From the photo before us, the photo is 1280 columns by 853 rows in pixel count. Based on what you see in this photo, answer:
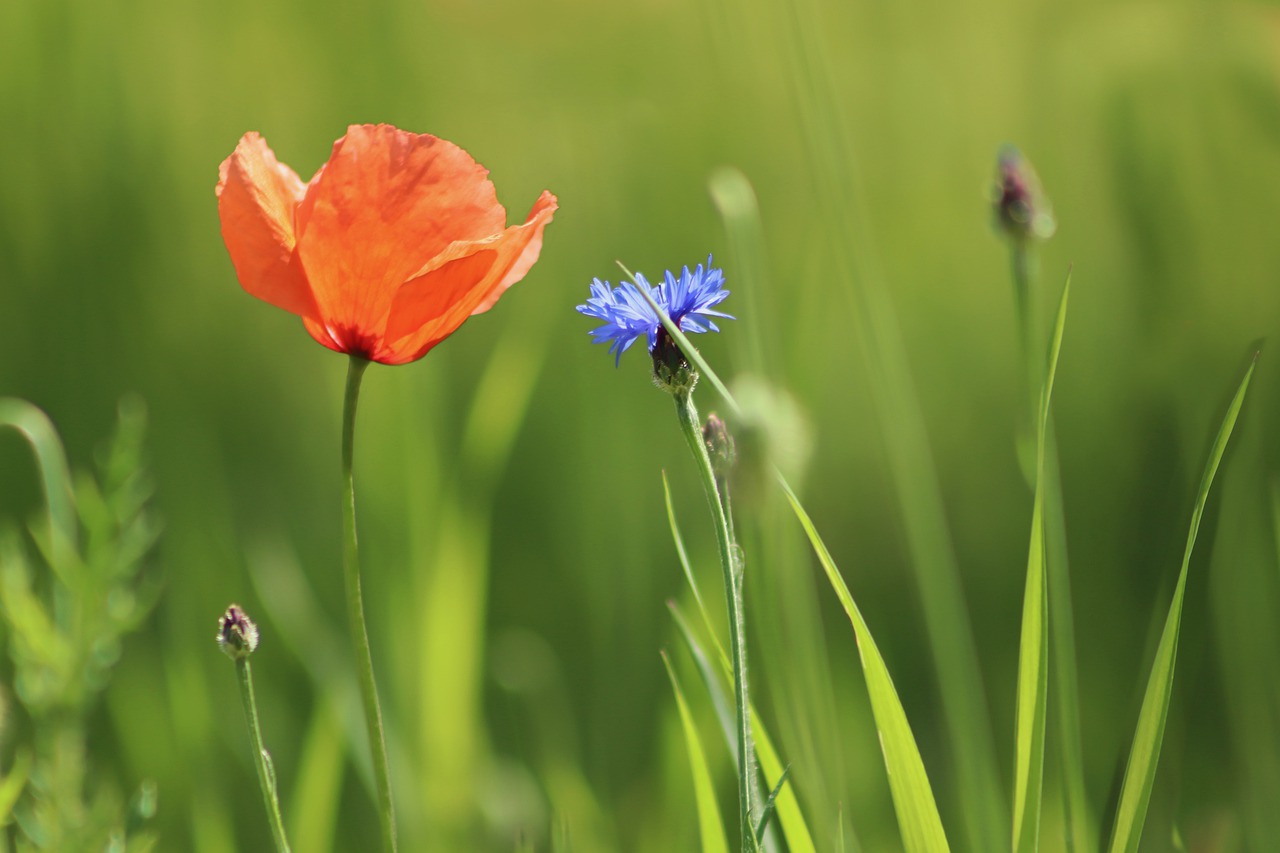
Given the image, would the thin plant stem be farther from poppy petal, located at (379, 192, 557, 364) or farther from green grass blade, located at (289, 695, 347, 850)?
green grass blade, located at (289, 695, 347, 850)

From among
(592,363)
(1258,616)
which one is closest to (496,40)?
(592,363)

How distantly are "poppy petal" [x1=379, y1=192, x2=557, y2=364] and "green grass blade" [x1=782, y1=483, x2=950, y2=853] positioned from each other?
0.46 ft

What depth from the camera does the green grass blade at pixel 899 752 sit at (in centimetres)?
38

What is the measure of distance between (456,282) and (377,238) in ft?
0.12

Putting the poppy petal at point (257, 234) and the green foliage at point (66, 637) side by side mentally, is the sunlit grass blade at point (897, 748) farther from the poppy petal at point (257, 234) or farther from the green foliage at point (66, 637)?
the green foliage at point (66, 637)

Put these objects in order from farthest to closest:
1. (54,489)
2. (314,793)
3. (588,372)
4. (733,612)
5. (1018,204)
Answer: (588,372)
(314,793)
(54,489)
(1018,204)
(733,612)

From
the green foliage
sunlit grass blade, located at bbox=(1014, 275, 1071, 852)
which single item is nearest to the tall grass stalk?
sunlit grass blade, located at bbox=(1014, 275, 1071, 852)

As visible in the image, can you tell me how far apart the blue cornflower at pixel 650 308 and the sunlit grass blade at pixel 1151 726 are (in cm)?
18

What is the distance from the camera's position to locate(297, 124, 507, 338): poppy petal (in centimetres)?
42

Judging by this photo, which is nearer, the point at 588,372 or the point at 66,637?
the point at 66,637

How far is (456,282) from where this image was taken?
0.41 metres

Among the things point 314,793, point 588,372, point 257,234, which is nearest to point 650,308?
point 257,234

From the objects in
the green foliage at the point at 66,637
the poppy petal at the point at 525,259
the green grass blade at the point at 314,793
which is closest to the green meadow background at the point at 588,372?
the green grass blade at the point at 314,793

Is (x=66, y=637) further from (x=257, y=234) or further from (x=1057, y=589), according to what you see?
(x=1057, y=589)
